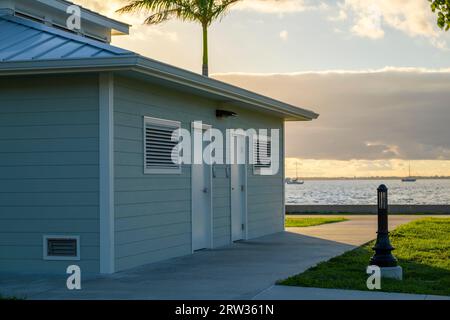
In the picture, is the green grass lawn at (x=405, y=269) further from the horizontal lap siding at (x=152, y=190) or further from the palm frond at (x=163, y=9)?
the palm frond at (x=163, y=9)

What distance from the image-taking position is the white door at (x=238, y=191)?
1798 centimetres

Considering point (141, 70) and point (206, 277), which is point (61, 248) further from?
point (141, 70)

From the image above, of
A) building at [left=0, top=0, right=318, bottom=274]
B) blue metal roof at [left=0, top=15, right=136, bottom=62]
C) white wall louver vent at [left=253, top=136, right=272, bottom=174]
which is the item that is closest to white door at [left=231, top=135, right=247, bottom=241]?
white wall louver vent at [left=253, top=136, right=272, bottom=174]

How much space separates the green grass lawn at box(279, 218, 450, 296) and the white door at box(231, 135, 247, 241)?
2.93m

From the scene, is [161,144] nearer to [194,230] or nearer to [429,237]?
[194,230]

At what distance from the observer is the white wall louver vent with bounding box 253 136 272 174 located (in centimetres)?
1956

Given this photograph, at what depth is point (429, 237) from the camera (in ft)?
59.3

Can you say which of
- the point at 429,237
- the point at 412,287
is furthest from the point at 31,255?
the point at 429,237

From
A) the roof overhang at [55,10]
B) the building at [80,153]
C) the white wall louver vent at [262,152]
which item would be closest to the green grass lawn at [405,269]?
the building at [80,153]

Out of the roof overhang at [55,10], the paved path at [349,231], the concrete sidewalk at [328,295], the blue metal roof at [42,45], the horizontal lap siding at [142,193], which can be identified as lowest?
the concrete sidewalk at [328,295]

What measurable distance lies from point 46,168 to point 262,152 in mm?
8309

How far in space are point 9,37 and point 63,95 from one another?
1983 millimetres

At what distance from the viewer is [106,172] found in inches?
484

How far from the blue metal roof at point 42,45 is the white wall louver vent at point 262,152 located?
6.74 metres
